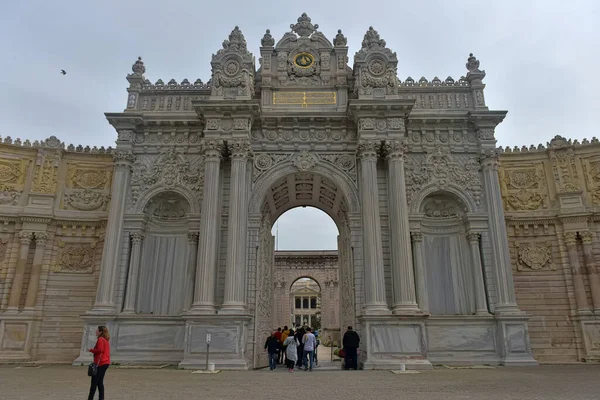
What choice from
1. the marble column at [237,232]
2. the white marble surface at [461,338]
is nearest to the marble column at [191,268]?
the marble column at [237,232]

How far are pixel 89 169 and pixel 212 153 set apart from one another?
9.10m

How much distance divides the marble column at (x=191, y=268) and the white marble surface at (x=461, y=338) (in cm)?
1125

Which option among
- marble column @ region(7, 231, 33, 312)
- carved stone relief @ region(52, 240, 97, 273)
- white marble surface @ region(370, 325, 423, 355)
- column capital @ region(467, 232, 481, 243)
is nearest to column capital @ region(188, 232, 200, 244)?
carved stone relief @ region(52, 240, 97, 273)

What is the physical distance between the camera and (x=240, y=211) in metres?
20.7

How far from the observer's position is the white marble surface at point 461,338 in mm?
19500

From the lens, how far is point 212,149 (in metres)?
21.5

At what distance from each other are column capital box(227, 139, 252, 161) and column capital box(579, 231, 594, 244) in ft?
60.9

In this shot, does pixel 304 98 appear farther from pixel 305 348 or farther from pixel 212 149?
pixel 305 348

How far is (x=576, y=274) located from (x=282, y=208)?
16771 mm

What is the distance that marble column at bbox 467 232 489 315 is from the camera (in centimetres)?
2064

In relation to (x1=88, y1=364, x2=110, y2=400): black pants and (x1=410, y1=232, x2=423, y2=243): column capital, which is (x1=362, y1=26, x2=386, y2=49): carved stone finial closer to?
(x1=410, y1=232, x2=423, y2=243): column capital

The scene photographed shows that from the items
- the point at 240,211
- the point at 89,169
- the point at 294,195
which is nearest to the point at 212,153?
the point at 240,211

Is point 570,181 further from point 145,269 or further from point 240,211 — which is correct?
point 145,269

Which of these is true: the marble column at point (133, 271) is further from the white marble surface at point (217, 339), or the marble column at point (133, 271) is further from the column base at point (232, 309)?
the column base at point (232, 309)
